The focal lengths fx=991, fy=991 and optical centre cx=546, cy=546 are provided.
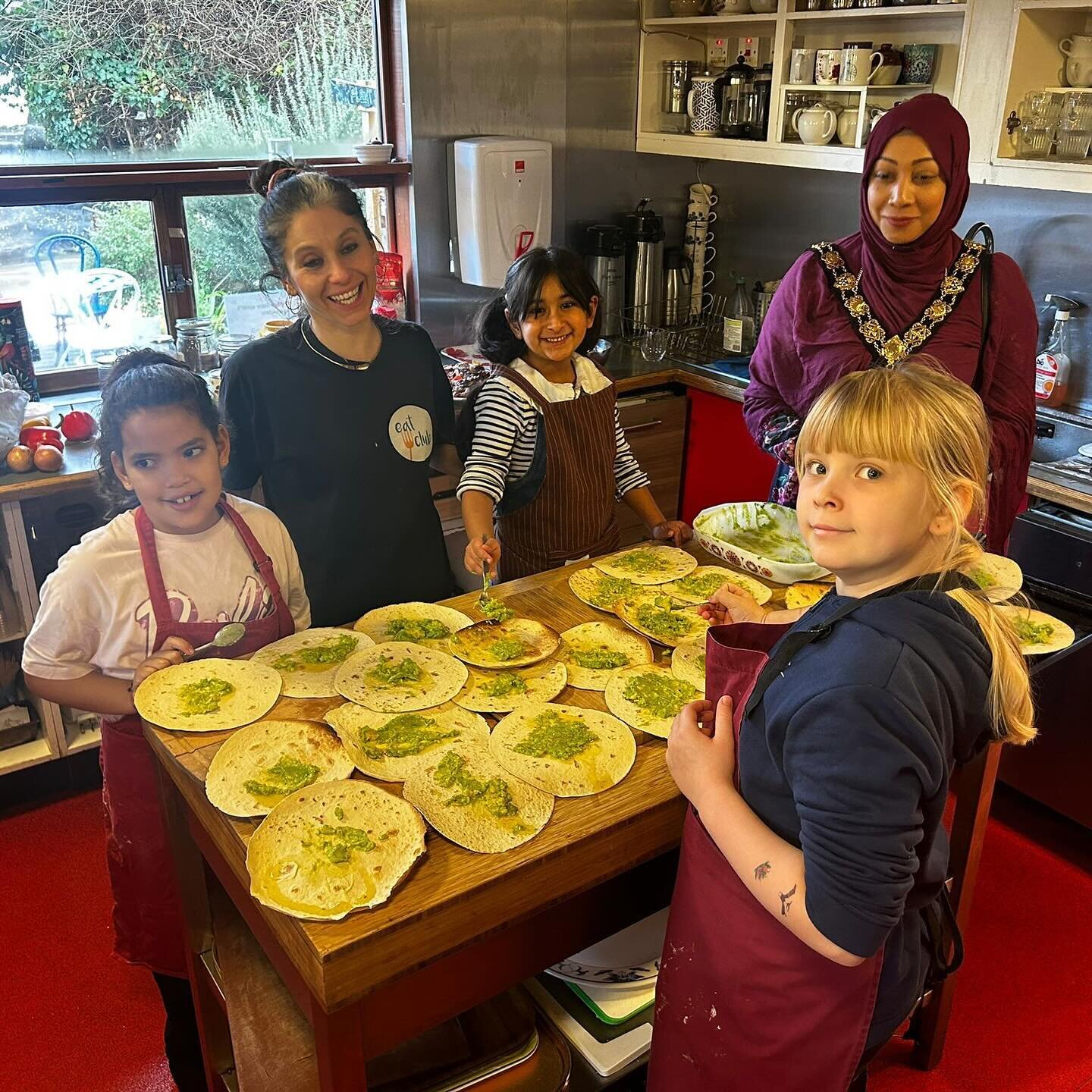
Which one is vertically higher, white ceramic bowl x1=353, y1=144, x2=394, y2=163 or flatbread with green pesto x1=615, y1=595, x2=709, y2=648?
white ceramic bowl x1=353, y1=144, x2=394, y2=163

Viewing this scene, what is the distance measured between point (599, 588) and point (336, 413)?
563 millimetres

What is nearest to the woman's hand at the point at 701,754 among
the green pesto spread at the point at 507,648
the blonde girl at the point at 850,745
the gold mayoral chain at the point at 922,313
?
the blonde girl at the point at 850,745

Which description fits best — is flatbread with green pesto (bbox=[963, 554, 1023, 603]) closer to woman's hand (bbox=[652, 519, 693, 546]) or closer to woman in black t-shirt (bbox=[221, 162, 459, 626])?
woman's hand (bbox=[652, 519, 693, 546])

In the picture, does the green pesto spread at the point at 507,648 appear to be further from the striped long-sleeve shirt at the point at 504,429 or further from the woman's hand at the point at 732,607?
the striped long-sleeve shirt at the point at 504,429

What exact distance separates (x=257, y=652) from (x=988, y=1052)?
1.56 metres

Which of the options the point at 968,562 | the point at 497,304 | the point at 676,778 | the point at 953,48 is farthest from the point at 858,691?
the point at 953,48

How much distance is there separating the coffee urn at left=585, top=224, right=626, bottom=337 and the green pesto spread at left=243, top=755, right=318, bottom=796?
8.52 feet

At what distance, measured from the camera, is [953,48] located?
289 centimetres

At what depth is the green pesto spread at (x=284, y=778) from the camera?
3.80ft

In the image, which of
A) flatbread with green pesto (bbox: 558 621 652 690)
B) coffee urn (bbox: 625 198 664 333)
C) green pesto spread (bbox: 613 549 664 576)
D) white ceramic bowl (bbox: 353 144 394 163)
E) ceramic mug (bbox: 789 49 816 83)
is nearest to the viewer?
flatbread with green pesto (bbox: 558 621 652 690)

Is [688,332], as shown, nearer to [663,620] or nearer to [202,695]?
[663,620]

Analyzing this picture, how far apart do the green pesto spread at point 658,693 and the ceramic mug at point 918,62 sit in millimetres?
2310

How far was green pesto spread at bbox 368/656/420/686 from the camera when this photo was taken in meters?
1.38

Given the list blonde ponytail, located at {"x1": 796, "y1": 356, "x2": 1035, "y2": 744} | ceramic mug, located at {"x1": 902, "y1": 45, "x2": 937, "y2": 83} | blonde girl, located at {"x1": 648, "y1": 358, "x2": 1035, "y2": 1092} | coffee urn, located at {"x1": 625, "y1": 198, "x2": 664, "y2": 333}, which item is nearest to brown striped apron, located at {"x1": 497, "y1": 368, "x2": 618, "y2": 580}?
blonde girl, located at {"x1": 648, "y1": 358, "x2": 1035, "y2": 1092}
